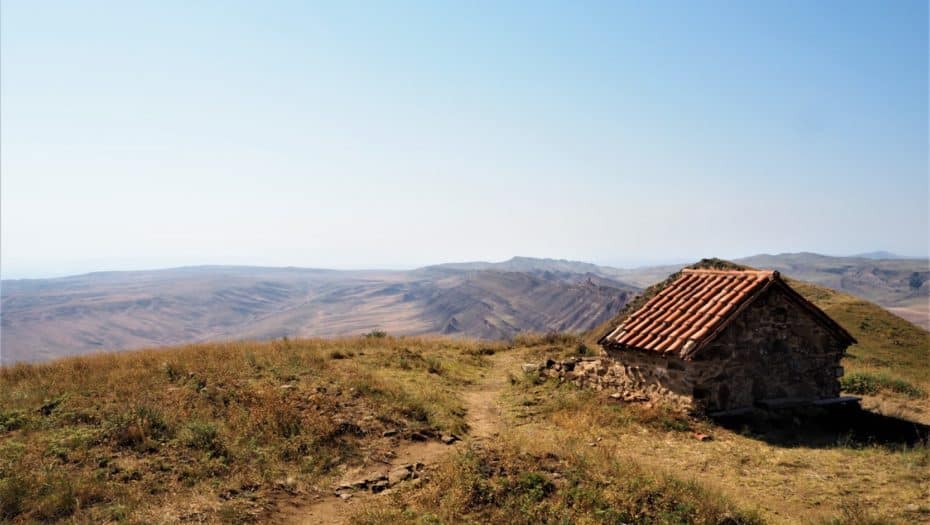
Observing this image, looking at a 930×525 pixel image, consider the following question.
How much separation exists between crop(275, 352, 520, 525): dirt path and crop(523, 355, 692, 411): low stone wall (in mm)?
2471

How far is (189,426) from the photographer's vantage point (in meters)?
9.76

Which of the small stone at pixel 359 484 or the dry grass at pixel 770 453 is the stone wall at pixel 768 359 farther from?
the small stone at pixel 359 484

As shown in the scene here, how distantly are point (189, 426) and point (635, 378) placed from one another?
35.2 ft

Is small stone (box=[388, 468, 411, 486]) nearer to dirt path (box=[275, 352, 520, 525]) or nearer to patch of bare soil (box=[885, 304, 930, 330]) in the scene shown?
dirt path (box=[275, 352, 520, 525])

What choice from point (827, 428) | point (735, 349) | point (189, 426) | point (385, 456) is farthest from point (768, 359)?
point (189, 426)

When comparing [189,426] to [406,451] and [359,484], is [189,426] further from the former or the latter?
[406,451]

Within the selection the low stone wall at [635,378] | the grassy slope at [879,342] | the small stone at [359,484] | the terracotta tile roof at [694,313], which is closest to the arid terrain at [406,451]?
the small stone at [359,484]

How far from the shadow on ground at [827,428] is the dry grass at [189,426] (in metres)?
6.83

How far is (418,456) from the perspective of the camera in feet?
32.4

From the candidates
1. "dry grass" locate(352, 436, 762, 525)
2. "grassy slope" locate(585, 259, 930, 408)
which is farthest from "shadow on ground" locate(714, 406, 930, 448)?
"dry grass" locate(352, 436, 762, 525)

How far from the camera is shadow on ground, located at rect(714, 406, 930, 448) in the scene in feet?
36.9

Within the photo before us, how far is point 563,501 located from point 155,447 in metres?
7.16

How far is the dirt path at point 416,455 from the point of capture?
742cm

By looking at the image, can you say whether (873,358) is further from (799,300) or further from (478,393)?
(478,393)
